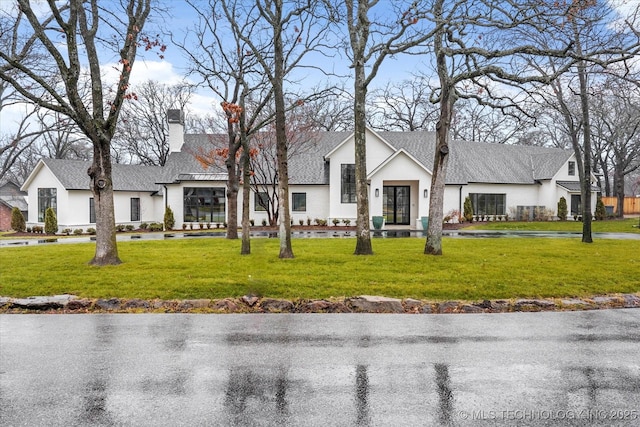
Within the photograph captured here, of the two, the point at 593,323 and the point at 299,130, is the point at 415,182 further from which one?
the point at 593,323

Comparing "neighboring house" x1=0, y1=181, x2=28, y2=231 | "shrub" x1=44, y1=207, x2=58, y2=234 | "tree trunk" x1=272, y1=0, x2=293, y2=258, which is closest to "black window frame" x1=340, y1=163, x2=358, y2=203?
"tree trunk" x1=272, y1=0, x2=293, y2=258

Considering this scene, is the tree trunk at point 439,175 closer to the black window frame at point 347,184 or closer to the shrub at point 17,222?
the black window frame at point 347,184

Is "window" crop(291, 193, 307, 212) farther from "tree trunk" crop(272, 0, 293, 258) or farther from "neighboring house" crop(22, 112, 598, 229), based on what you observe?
"tree trunk" crop(272, 0, 293, 258)

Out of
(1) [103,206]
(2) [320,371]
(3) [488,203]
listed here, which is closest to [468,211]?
(3) [488,203]

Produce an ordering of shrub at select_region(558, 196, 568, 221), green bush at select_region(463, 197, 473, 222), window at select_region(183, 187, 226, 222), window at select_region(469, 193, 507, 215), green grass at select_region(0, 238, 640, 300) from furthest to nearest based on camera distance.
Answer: shrub at select_region(558, 196, 568, 221) < window at select_region(469, 193, 507, 215) < green bush at select_region(463, 197, 473, 222) < window at select_region(183, 187, 226, 222) < green grass at select_region(0, 238, 640, 300)

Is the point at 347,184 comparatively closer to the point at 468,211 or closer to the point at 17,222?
the point at 468,211

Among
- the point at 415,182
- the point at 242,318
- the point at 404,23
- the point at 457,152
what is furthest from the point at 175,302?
the point at 457,152

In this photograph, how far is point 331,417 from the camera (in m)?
3.56

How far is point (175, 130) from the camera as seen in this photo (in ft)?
108

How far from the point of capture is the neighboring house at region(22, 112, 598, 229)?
29109 millimetres

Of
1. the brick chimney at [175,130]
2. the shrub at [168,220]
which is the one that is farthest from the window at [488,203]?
the brick chimney at [175,130]

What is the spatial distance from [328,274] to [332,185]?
19958 millimetres

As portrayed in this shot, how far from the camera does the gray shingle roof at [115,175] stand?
3006cm

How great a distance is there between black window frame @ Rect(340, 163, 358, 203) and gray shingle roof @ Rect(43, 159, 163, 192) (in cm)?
1450
